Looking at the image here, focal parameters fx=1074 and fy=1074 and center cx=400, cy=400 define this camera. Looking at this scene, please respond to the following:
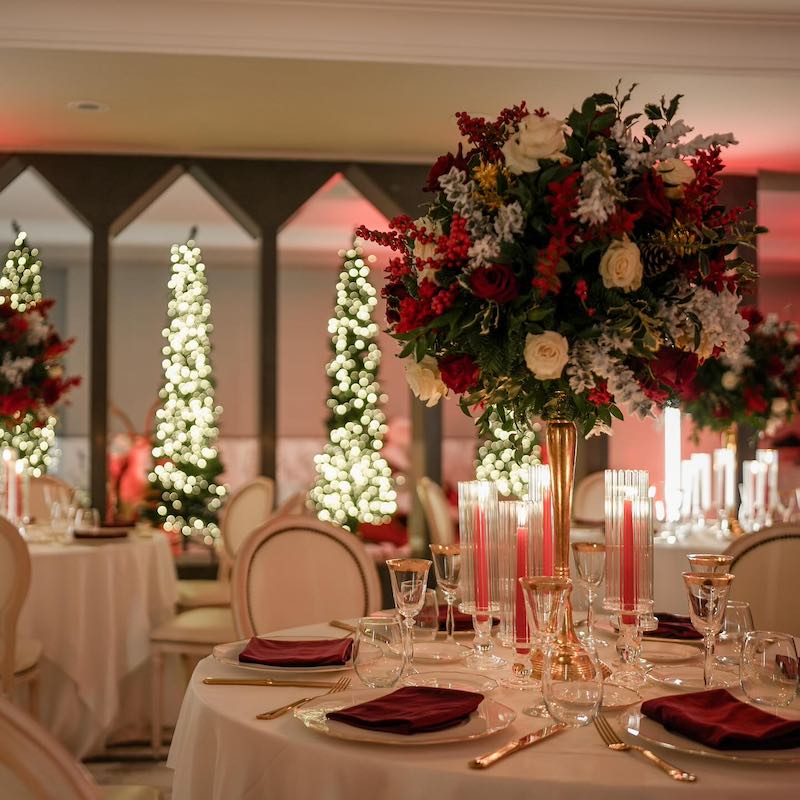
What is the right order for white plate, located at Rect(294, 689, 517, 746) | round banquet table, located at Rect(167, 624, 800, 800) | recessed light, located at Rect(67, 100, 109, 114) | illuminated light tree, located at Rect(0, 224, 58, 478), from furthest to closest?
1. illuminated light tree, located at Rect(0, 224, 58, 478)
2. recessed light, located at Rect(67, 100, 109, 114)
3. white plate, located at Rect(294, 689, 517, 746)
4. round banquet table, located at Rect(167, 624, 800, 800)

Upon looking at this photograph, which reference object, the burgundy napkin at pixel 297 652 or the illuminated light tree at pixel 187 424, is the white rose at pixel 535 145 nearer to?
the burgundy napkin at pixel 297 652

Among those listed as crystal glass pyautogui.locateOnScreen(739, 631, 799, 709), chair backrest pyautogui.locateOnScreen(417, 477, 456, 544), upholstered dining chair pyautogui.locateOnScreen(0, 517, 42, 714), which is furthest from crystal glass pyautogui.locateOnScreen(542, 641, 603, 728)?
chair backrest pyautogui.locateOnScreen(417, 477, 456, 544)

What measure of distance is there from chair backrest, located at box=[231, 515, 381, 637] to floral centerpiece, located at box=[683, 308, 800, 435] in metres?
2.75

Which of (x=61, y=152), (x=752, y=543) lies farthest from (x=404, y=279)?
(x=61, y=152)

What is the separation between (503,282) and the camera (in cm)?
193

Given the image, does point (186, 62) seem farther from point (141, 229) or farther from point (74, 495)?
point (141, 229)

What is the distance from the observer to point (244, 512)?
6.02 metres

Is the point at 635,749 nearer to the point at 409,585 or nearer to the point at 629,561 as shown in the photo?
the point at 629,561

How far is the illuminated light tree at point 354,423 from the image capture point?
328 inches

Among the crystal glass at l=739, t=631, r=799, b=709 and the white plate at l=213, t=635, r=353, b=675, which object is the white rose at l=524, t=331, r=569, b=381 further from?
the white plate at l=213, t=635, r=353, b=675

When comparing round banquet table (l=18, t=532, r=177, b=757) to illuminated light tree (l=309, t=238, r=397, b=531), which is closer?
round banquet table (l=18, t=532, r=177, b=757)

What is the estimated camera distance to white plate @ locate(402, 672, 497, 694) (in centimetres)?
198

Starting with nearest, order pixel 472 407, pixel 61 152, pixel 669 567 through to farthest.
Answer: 1. pixel 472 407
2. pixel 669 567
3. pixel 61 152

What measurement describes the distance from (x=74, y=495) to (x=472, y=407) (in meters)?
3.95
